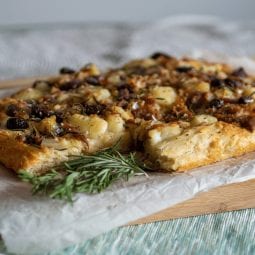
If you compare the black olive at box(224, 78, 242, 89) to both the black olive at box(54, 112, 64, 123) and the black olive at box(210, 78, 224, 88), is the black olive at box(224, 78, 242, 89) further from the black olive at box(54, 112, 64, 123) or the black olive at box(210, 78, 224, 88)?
the black olive at box(54, 112, 64, 123)

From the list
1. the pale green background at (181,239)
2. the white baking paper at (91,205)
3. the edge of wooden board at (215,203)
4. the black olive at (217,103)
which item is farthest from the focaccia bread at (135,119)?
the pale green background at (181,239)

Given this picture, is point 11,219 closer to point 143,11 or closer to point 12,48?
point 12,48

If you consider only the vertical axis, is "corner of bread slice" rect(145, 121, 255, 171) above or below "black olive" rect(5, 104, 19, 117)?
below

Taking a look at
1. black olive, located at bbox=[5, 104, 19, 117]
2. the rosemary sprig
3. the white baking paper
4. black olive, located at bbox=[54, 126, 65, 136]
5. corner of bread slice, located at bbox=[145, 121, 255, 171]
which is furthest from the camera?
black olive, located at bbox=[5, 104, 19, 117]

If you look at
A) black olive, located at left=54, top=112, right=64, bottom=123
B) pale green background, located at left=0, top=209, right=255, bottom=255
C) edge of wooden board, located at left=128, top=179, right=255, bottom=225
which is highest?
black olive, located at left=54, top=112, right=64, bottom=123

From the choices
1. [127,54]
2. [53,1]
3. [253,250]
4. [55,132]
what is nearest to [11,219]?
[55,132]

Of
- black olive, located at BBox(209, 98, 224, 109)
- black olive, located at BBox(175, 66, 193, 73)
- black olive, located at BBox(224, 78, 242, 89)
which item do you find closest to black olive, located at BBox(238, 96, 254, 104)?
black olive, located at BBox(209, 98, 224, 109)

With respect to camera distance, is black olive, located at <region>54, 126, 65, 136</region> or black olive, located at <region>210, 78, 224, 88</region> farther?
black olive, located at <region>210, 78, 224, 88</region>

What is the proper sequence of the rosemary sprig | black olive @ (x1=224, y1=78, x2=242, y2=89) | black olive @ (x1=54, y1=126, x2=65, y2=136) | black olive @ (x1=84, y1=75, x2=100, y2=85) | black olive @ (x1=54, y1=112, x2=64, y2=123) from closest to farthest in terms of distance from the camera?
1. the rosemary sprig
2. black olive @ (x1=54, y1=126, x2=65, y2=136)
3. black olive @ (x1=54, y1=112, x2=64, y2=123)
4. black olive @ (x1=224, y1=78, x2=242, y2=89)
5. black olive @ (x1=84, y1=75, x2=100, y2=85)
